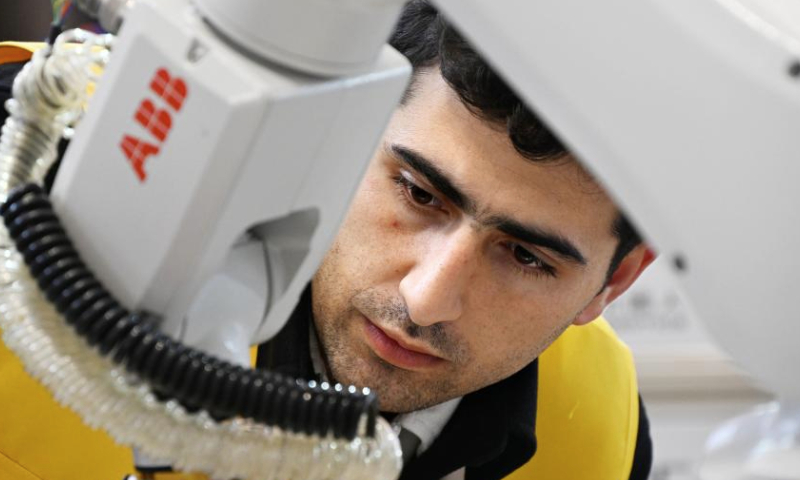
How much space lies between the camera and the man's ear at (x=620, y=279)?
1554mm

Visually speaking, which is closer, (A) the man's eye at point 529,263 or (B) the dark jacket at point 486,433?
(A) the man's eye at point 529,263

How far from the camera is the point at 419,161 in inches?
49.1

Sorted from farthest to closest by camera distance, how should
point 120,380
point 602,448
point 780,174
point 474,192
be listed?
1. point 602,448
2. point 474,192
3. point 120,380
4. point 780,174

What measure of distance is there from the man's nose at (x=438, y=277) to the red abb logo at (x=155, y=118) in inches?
22.7

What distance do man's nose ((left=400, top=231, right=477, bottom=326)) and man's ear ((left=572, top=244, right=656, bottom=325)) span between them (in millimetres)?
349

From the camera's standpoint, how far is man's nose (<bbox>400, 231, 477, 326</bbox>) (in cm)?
122

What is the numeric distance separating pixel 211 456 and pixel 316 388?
68mm

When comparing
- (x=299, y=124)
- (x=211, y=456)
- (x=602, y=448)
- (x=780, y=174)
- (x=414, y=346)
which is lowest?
(x=602, y=448)

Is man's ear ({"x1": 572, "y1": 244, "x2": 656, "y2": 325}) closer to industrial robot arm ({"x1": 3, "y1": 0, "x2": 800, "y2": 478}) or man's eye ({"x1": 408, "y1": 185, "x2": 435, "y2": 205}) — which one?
man's eye ({"x1": 408, "y1": 185, "x2": 435, "y2": 205})

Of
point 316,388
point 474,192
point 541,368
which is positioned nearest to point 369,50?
point 316,388

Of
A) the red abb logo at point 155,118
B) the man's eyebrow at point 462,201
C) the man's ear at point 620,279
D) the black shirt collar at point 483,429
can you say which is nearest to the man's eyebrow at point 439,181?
the man's eyebrow at point 462,201

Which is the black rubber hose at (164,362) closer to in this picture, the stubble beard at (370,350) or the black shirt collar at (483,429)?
the stubble beard at (370,350)

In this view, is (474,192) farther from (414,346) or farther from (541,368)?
(541,368)

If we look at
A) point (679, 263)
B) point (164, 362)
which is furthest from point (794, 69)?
point (164, 362)
